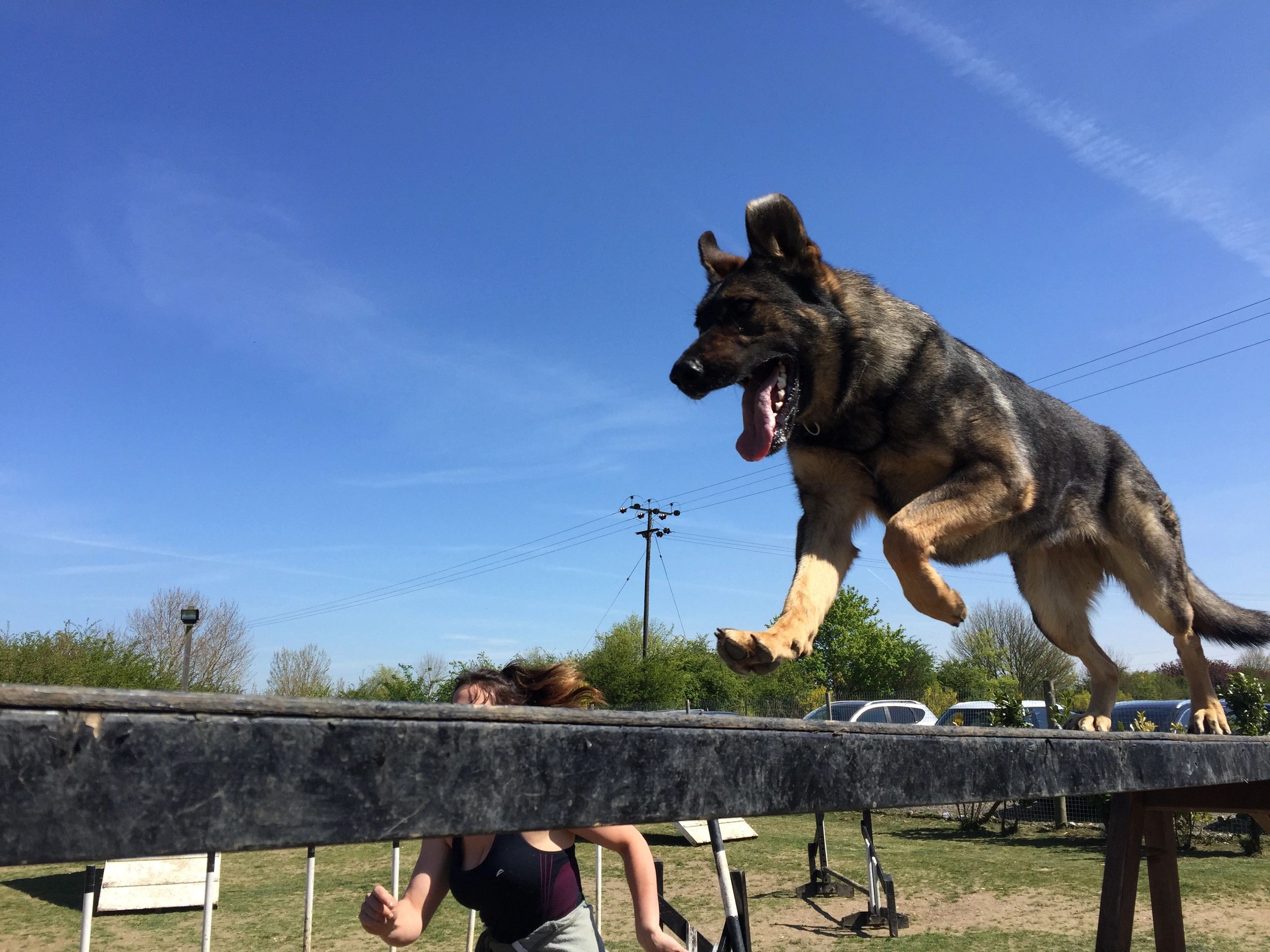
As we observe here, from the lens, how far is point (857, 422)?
3863mm

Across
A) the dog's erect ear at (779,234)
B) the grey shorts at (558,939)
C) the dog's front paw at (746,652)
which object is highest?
the dog's erect ear at (779,234)

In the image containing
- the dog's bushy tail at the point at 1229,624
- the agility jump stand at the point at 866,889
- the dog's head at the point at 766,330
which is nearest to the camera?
the dog's head at the point at 766,330

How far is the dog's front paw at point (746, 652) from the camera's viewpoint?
2.89m

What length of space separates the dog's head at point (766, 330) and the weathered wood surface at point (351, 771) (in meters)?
2.29

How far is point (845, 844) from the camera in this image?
16859mm

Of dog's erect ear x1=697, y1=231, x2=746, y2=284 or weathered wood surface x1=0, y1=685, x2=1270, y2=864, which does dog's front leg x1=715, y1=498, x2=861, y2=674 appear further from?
weathered wood surface x1=0, y1=685, x2=1270, y2=864

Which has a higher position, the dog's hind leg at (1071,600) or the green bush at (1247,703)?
the dog's hind leg at (1071,600)

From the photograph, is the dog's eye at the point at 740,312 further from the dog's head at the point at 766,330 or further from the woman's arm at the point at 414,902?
the woman's arm at the point at 414,902

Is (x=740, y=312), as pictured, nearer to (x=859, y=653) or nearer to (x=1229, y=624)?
(x=1229, y=624)

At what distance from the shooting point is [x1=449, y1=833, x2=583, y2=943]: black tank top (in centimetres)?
371

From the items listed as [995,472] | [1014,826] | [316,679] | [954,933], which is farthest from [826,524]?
[316,679]

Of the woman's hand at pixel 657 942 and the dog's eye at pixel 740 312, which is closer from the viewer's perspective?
the woman's hand at pixel 657 942

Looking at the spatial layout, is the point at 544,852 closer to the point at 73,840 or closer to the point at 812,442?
the point at 812,442

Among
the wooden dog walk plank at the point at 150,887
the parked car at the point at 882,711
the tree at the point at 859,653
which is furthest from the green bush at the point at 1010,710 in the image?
the tree at the point at 859,653
